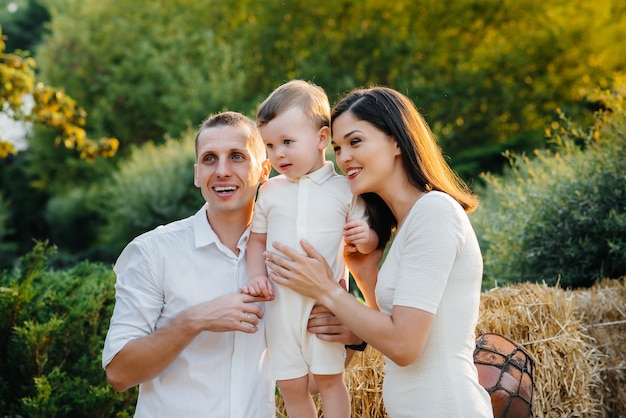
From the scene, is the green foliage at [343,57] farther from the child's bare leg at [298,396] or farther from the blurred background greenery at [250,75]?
the child's bare leg at [298,396]

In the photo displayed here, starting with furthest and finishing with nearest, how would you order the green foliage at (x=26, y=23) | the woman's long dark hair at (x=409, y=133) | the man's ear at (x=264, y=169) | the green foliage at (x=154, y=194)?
1. the green foliage at (x=26, y=23)
2. the green foliage at (x=154, y=194)
3. the man's ear at (x=264, y=169)
4. the woman's long dark hair at (x=409, y=133)

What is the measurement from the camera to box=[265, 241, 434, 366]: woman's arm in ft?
7.64

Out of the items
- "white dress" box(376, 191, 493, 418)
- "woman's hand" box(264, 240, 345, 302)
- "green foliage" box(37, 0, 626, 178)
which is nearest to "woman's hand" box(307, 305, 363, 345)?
"woman's hand" box(264, 240, 345, 302)

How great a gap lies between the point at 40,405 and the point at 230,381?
5.29ft

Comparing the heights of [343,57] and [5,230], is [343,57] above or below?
above

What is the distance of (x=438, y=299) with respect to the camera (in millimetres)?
2342

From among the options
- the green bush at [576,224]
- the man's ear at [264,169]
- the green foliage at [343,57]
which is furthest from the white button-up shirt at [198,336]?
the green foliage at [343,57]

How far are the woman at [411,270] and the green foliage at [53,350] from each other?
199 cm

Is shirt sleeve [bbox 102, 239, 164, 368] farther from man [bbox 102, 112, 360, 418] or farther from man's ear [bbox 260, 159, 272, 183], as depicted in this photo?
man's ear [bbox 260, 159, 272, 183]

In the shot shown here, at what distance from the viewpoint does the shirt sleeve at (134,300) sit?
2721 millimetres

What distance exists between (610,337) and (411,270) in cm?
309

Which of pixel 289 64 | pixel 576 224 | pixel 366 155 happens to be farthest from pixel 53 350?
pixel 289 64

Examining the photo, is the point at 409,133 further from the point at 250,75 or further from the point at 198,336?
the point at 250,75

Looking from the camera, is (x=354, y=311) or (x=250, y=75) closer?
(x=354, y=311)
